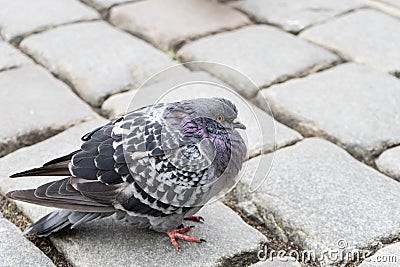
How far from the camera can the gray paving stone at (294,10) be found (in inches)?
170

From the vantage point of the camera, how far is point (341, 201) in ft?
9.27

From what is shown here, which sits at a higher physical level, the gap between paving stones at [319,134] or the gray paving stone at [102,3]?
the gap between paving stones at [319,134]

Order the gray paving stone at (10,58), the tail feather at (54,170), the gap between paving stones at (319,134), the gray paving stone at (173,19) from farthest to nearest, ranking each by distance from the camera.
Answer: the gray paving stone at (173,19) < the gray paving stone at (10,58) < the gap between paving stones at (319,134) < the tail feather at (54,170)

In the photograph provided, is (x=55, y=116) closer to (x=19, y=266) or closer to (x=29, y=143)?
(x=29, y=143)

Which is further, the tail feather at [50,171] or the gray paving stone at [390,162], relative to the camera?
the gray paving stone at [390,162]

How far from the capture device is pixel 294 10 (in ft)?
14.7

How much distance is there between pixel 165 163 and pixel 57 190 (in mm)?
424

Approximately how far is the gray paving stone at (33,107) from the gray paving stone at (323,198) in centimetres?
99

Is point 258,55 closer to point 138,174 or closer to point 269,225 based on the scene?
point 269,225

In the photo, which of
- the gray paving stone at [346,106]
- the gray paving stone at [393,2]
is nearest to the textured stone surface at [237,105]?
the gray paving stone at [346,106]

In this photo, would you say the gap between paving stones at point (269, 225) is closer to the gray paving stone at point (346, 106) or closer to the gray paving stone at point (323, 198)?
the gray paving stone at point (323, 198)

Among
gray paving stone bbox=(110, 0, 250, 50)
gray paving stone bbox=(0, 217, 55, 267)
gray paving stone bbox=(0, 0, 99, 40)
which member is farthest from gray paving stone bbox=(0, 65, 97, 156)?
gray paving stone bbox=(110, 0, 250, 50)

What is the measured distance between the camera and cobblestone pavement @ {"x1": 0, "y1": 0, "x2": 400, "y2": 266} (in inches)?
103

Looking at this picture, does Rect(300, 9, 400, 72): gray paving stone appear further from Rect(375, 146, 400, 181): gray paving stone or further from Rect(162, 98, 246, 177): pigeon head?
Rect(162, 98, 246, 177): pigeon head
